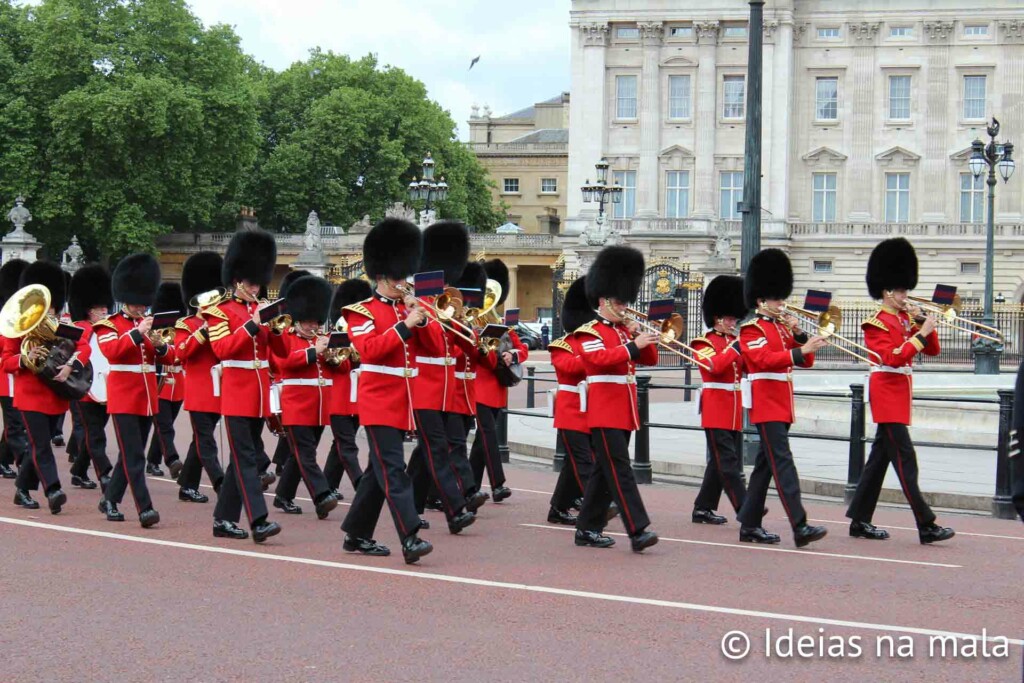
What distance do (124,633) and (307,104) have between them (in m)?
58.3

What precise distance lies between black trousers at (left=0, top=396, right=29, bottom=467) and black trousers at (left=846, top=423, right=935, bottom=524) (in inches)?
247

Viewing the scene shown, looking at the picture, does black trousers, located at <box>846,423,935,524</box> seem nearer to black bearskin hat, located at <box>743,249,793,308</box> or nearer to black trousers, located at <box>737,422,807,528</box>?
black trousers, located at <box>737,422,807,528</box>

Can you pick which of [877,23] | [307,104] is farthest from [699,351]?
[307,104]

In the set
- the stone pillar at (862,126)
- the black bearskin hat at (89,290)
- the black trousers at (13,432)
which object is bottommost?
the black trousers at (13,432)

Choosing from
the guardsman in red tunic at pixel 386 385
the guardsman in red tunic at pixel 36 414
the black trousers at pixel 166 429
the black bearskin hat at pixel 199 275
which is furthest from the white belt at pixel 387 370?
the black trousers at pixel 166 429

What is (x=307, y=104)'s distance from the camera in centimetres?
6322

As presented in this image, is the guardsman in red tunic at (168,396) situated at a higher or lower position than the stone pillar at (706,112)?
lower

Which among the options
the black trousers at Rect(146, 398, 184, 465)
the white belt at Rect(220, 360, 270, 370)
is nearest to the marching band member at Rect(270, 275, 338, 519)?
the white belt at Rect(220, 360, 270, 370)

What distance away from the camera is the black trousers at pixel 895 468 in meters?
9.38

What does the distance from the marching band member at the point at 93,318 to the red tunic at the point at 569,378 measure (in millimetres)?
3674

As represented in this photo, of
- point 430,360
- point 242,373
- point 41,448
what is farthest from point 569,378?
point 41,448

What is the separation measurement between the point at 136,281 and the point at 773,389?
15.3 feet

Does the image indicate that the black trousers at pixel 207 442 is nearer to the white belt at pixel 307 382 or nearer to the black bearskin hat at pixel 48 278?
the white belt at pixel 307 382

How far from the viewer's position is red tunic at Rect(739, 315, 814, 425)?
938 centimetres
